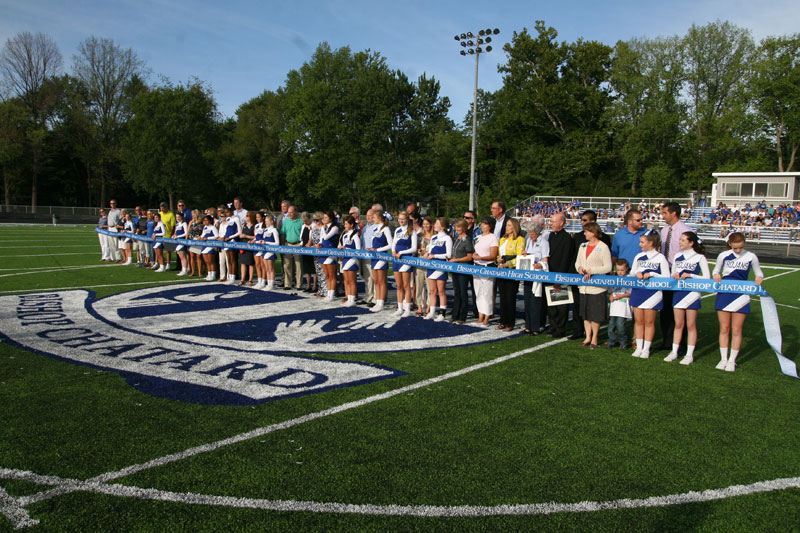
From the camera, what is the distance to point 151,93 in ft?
172

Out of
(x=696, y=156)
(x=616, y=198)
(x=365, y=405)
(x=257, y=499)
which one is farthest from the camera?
(x=696, y=156)

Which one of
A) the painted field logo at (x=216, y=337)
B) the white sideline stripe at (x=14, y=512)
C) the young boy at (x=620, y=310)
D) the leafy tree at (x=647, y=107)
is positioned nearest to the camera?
the white sideline stripe at (x=14, y=512)

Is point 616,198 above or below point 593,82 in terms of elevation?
below

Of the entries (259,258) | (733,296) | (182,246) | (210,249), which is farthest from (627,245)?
(182,246)

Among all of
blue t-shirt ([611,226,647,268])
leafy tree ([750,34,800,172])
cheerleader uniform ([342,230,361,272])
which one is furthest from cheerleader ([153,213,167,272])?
leafy tree ([750,34,800,172])

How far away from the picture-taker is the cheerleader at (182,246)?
14.8m

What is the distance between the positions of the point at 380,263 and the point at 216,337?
3659 mm

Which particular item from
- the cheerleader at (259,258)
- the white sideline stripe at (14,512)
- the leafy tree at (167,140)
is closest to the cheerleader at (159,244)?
the cheerleader at (259,258)

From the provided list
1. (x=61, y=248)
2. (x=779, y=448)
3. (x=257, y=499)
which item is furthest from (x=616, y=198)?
(x=257, y=499)

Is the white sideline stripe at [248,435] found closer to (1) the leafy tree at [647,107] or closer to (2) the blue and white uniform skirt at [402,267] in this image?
(2) the blue and white uniform skirt at [402,267]

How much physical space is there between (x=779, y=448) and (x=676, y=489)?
1399mm

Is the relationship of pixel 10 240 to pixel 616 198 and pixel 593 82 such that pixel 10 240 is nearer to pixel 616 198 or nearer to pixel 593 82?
pixel 616 198

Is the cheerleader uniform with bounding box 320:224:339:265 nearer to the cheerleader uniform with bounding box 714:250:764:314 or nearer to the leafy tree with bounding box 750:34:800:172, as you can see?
the cheerleader uniform with bounding box 714:250:764:314

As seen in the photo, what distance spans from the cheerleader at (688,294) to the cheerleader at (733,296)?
A: 0.79ft
